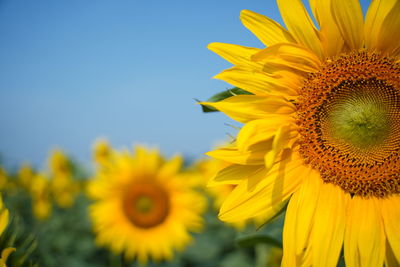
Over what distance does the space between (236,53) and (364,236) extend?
931mm

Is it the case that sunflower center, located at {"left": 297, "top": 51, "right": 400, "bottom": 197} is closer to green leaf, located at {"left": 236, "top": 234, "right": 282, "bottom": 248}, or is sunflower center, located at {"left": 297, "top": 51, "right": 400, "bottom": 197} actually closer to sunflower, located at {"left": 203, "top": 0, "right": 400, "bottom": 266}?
sunflower, located at {"left": 203, "top": 0, "right": 400, "bottom": 266}

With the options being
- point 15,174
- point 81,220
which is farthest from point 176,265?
point 15,174

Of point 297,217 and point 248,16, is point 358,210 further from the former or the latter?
point 248,16

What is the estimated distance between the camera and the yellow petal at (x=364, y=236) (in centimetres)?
159

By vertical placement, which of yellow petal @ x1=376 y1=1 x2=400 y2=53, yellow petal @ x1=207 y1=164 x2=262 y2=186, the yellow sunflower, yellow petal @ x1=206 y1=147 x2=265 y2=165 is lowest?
the yellow sunflower

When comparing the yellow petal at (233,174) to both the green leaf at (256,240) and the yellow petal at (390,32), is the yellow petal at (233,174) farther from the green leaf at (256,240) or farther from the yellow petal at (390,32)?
the yellow petal at (390,32)

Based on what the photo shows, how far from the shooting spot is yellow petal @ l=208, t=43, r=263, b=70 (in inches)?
66.2

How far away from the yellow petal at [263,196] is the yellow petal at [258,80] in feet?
1.08

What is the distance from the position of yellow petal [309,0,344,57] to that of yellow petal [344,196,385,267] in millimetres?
687

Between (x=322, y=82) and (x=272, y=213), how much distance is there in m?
0.63

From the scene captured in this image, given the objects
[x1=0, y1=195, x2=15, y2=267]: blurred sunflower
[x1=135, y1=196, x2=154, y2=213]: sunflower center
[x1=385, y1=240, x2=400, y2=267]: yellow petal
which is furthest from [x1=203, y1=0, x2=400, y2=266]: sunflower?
[x1=135, y1=196, x2=154, y2=213]: sunflower center

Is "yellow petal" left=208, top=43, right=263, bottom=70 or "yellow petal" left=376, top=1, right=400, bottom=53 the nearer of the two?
"yellow petal" left=376, top=1, right=400, bottom=53

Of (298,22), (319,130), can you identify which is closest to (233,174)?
(319,130)

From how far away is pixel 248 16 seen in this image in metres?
1.67
